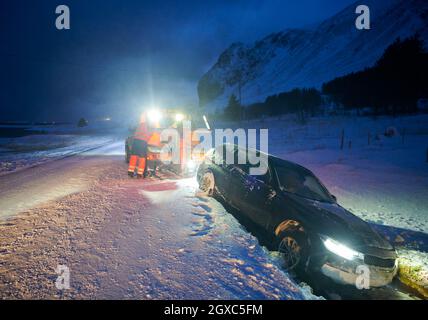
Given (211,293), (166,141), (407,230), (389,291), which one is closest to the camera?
(211,293)

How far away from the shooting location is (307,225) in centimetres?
347

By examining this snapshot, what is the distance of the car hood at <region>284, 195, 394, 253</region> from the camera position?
3275 millimetres

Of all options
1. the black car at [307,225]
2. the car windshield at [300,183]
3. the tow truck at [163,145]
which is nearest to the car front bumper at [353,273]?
the black car at [307,225]

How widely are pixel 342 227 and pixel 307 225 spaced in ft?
1.70

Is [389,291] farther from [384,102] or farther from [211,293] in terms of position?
[384,102]

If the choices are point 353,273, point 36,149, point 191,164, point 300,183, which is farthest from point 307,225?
point 36,149

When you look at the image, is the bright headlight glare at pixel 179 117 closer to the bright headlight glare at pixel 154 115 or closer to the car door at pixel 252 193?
the bright headlight glare at pixel 154 115

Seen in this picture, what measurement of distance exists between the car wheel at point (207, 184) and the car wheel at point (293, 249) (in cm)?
275

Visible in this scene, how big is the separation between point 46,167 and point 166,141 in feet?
17.9

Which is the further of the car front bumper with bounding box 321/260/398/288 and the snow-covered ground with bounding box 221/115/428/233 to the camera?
the snow-covered ground with bounding box 221/115/428/233

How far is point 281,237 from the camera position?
3740 mm

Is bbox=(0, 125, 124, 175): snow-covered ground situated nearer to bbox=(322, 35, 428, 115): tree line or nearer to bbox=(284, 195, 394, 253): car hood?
bbox=(284, 195, 394, 253): car hood

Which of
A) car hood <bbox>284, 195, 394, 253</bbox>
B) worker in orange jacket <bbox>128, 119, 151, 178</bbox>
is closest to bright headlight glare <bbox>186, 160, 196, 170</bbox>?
worker in orange jacket <bbox>128, 119, 151, 178</bbox>
